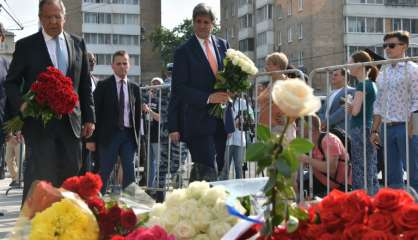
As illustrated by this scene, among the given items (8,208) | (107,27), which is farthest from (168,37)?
(8,208)

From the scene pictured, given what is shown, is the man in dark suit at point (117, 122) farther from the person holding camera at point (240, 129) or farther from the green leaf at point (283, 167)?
the green leaf at point (283, 167)

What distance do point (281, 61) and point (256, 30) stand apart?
68.5m

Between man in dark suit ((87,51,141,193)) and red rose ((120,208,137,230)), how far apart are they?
223 inches

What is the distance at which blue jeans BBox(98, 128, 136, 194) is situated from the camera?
306 inches

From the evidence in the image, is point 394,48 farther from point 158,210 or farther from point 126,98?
point 158,210

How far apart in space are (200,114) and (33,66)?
1.38 metres

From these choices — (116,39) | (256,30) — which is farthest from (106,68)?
(256,30)

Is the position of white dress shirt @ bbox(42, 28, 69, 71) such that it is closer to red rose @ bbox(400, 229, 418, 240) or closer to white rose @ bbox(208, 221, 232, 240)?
white rose @ bbox(208, 221, 232, 240)

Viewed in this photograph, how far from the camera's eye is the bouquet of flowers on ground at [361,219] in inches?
69.5

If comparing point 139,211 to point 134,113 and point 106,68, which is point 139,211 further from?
point 106,68

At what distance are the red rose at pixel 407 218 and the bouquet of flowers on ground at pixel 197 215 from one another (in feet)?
1.39

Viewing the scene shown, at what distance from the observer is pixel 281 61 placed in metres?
7.51

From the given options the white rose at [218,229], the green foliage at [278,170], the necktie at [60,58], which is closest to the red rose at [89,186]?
the white rose at [218,229]

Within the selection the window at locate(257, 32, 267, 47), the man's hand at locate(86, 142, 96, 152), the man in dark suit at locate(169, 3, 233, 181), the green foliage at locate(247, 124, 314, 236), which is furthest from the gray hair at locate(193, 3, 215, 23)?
the window at locate(257, 32, 267, 47)
